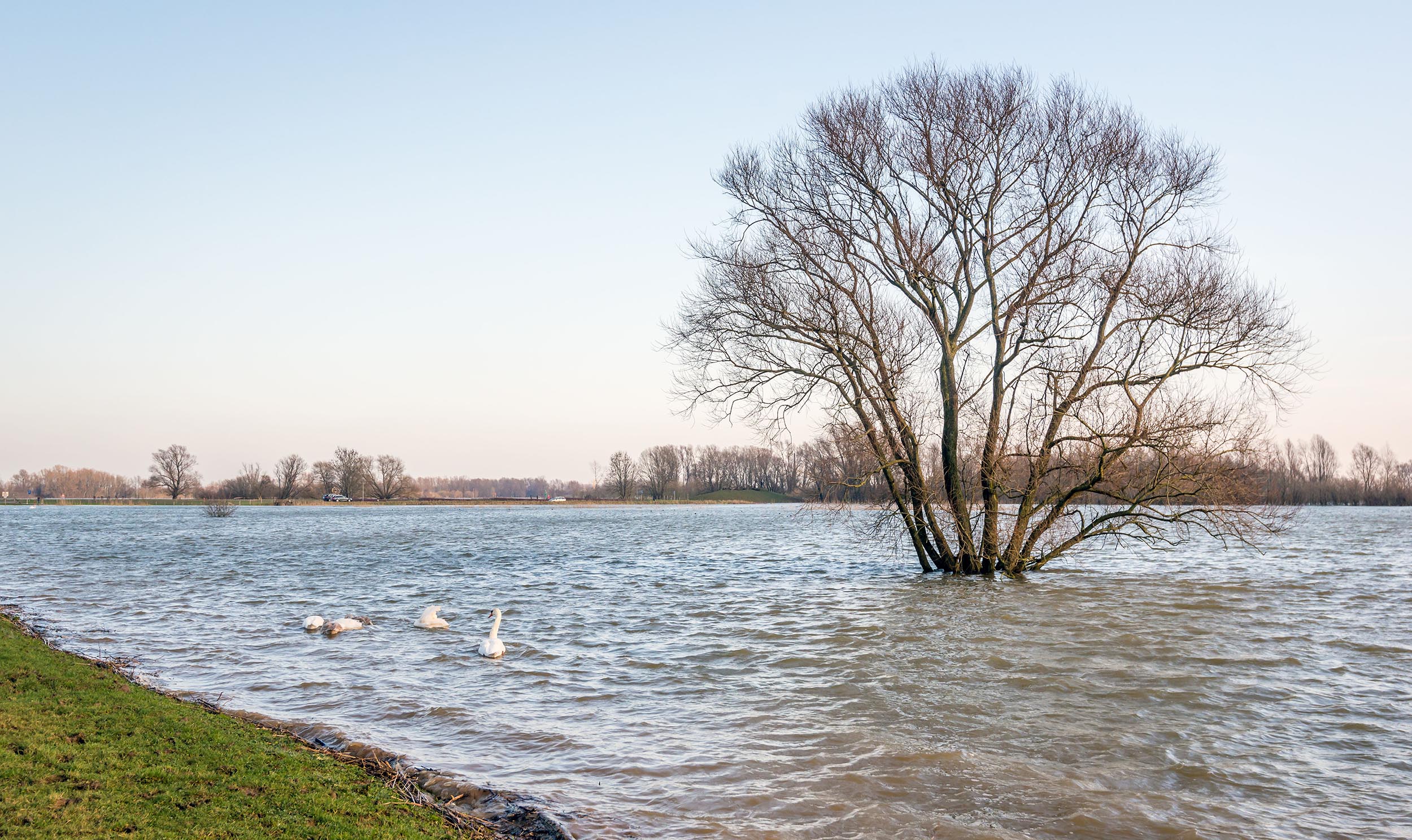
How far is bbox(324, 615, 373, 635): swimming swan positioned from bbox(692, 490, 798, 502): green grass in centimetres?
13969

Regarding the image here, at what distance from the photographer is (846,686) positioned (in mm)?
11133

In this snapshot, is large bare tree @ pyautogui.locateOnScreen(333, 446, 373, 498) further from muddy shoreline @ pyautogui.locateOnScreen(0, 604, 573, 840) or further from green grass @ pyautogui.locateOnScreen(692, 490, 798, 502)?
muddy shoreline @ pyautogui.locateOnScreen(0, 604, 573, 840)

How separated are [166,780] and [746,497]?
155 meters

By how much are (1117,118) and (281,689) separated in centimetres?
2102

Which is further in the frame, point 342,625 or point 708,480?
point 708,480

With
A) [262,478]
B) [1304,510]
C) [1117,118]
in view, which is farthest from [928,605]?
[262,478]

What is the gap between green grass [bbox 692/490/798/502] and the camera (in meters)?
158

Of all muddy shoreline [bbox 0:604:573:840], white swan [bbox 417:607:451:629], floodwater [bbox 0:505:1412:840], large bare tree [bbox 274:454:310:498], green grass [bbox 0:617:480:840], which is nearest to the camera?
green grass [bbox 0:617:480:840]

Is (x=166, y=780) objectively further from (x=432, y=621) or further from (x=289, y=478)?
(x=289, y=478)

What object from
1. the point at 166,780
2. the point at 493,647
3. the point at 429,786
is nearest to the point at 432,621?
the point at 493,647

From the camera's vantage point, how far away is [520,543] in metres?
43.1

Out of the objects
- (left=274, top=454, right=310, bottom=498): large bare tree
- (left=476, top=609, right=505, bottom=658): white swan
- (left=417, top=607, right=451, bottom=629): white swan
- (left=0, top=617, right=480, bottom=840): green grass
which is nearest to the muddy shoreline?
(left=0, top=617, right=480, bottom=840): green grass

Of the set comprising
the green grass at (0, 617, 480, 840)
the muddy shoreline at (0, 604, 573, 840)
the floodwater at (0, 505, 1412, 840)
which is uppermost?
the green grass at (0, 617, 480, 840)

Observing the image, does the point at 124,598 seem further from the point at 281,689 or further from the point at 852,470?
the point at 852,470
